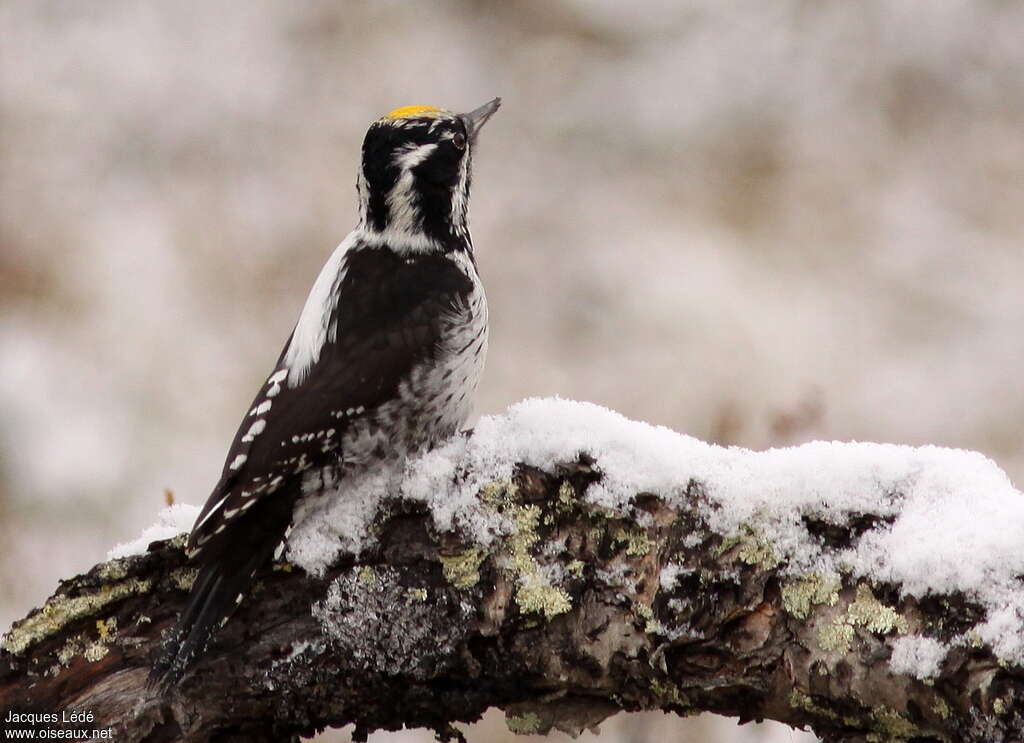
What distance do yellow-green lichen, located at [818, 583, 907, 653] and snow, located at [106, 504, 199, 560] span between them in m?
1.64

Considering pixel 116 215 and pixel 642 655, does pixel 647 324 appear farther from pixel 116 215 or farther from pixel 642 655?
pixel 642 655

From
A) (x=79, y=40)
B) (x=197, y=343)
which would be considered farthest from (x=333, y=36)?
(x=197, y=343)

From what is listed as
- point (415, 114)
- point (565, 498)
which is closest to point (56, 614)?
point (565, 498)

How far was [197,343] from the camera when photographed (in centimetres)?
570

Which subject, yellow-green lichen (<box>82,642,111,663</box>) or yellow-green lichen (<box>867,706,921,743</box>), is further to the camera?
yellow-green lichen (<box>82,642,111,663</box>)

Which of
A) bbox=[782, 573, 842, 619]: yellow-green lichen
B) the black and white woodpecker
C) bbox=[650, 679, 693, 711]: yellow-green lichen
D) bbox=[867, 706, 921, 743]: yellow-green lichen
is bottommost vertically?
bbox=[867, 706, 921, 743]: yellow-green lichen

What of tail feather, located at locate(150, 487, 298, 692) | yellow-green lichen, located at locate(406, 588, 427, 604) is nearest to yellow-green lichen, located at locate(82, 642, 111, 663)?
tail feather, located at locate(150, 487, 298, 692)

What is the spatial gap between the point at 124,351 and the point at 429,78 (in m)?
2.21

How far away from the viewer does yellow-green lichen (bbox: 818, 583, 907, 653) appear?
2326mm

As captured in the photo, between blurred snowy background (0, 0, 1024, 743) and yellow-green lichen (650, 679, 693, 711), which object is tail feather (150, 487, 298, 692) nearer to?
yellow-green lichen (650, 679, 693, 711)

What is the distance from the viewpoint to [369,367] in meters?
3.33

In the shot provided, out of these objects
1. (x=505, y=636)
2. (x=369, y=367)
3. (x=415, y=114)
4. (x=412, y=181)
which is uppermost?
(x=415, y=114)

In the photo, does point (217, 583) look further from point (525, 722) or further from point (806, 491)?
point (806, 491)

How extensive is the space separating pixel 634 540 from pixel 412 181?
1.78m
